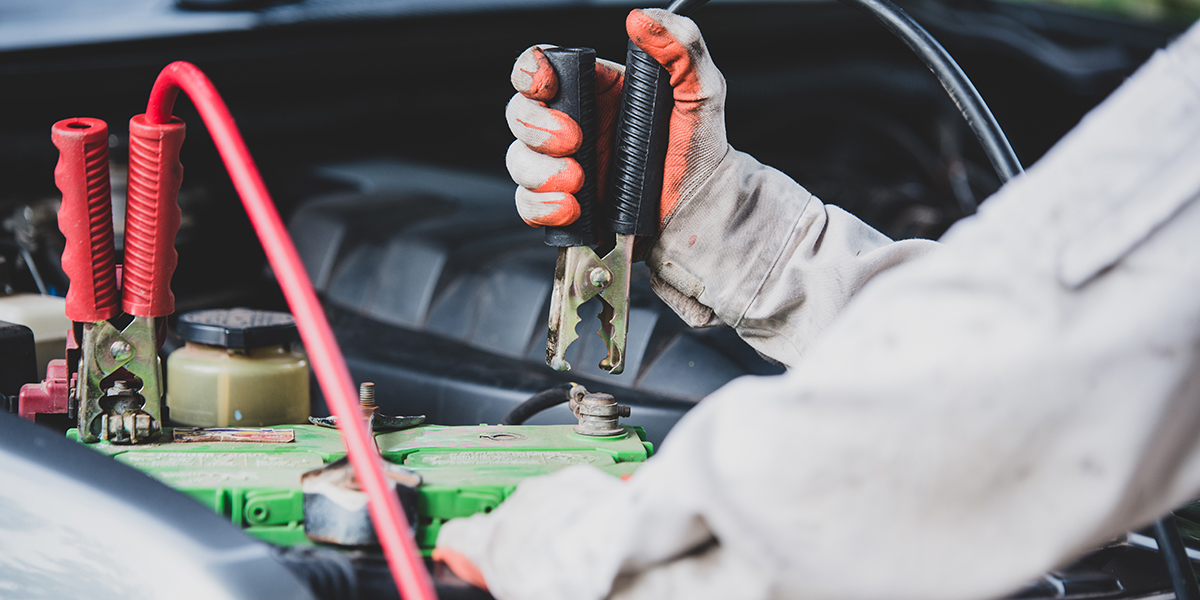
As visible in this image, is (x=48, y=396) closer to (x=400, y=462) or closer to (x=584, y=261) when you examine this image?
(x=400, y=462)

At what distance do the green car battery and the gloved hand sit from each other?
0.20 m

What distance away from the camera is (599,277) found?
804 mm

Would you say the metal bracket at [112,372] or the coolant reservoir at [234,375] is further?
the coolant reservoir at [234,375]

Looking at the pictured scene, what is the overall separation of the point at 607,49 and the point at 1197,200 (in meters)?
1.48

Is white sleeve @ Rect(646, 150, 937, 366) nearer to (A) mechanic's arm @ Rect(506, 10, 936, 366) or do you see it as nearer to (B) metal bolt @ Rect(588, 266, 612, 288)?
(A) mechanic's arm @ Rect(506, 10, 936, 366)

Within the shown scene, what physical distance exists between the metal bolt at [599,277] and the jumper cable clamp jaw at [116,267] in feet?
1.13

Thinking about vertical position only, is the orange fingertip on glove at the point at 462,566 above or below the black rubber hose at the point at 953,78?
below

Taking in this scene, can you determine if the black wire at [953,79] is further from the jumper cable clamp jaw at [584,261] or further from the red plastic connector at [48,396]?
the red plastic connector at [48,396]

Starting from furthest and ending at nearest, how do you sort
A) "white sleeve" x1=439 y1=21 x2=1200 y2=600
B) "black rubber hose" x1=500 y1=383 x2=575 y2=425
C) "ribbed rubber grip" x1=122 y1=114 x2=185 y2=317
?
1. "black rubber hose" x1=500 y1=383 x2=575 y2=425
2. "ribbed rubber grip" x1=122 y1=114 x2=185 y2=317
3. "white sleeve" x1=439 y1=21 x2=1200 y2=600

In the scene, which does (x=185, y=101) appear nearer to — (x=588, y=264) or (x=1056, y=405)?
(x=588, y=264)

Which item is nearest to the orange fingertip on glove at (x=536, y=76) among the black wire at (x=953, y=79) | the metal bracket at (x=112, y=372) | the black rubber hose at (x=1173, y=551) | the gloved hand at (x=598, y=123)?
the gloved hand at (x=598, y=123)

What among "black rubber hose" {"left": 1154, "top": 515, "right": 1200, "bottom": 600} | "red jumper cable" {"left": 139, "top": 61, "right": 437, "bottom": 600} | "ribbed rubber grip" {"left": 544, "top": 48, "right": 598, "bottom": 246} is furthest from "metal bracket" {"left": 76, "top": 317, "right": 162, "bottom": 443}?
"black rubber hose" {"left": 1154, "top": 515, "right": 1200, "bottom": 600}

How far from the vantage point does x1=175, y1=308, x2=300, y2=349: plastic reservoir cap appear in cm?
87

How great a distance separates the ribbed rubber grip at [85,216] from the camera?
2.34 feet
